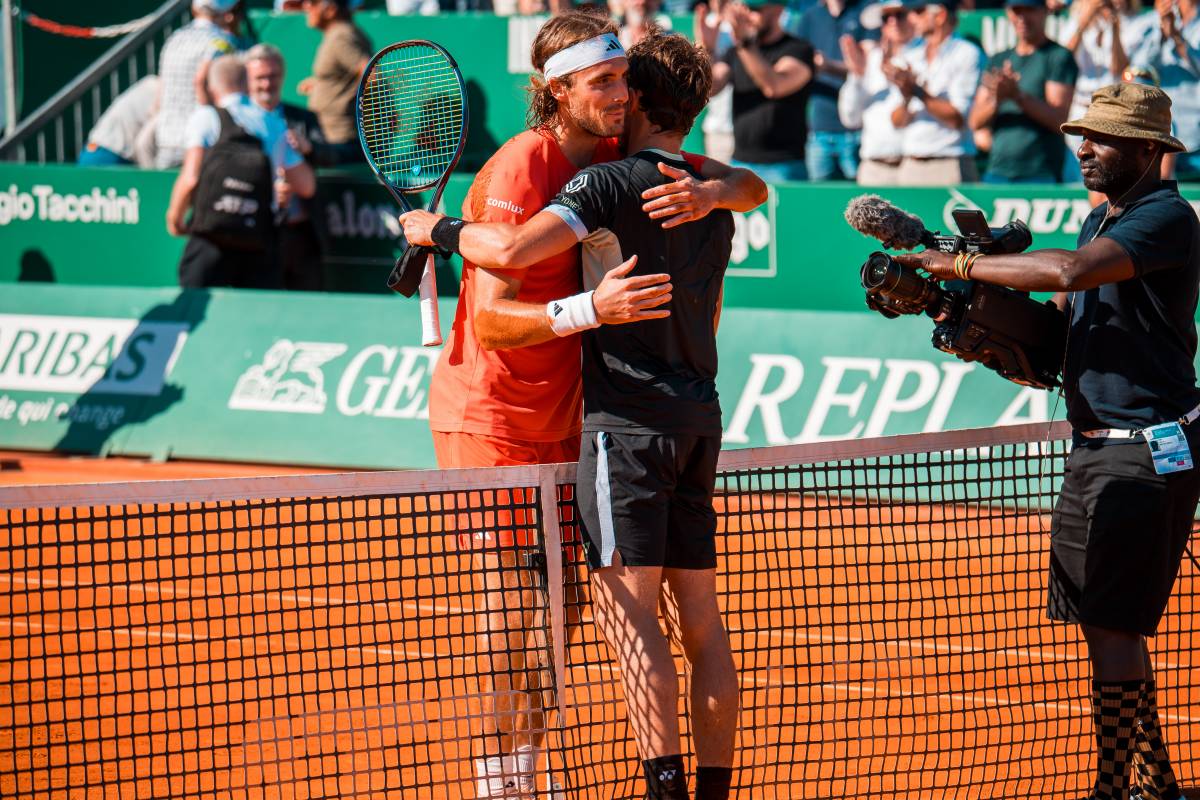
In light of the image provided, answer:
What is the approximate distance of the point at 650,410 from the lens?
4273 mm

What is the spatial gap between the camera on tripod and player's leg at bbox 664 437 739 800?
0.72 m

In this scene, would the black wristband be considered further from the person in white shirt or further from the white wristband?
the person in white shirt

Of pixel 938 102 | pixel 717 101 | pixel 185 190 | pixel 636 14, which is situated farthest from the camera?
pixel 717 101

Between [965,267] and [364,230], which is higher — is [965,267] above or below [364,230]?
above

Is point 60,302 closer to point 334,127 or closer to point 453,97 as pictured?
point 334,127

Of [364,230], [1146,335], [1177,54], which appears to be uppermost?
[1177,54]

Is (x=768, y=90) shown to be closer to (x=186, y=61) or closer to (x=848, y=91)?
(x=848, y=91)

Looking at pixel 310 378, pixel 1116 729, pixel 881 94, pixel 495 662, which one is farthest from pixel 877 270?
pixel 881 94

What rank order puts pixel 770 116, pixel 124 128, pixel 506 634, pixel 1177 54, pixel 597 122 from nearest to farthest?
pixel 597 122
pixel 506 634
pixel 1177 54
pixel 770 116
pixel 124 128

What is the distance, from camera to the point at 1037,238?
1112cm

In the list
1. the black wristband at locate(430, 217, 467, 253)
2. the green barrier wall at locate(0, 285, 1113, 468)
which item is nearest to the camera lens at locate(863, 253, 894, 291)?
the black wristband at locate(430, 217, 467, 253)

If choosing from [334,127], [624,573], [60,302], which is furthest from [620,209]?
[334,127]

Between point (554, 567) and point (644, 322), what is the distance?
0.84m

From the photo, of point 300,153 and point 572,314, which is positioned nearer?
point 572,314
